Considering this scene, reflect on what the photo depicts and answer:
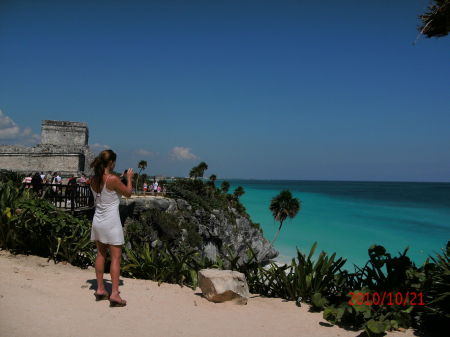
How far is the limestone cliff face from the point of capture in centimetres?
2011

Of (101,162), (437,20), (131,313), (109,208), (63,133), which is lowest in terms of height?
(131,313)

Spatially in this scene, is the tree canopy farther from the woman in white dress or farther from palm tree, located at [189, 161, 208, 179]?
palm tree, located at [189, 161, 208, 179]

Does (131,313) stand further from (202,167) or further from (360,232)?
(360,232)

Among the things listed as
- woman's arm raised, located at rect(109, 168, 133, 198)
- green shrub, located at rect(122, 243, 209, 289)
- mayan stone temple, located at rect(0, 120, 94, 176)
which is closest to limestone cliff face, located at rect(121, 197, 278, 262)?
mayan stone temple, located at rect(0, 120, 94, 176)

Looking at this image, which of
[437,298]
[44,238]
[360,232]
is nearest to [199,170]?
[360,232]

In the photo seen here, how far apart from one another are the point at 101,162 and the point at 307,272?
303 cm

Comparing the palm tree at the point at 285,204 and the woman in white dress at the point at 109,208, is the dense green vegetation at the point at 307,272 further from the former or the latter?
the palm tree at the point at 285,204

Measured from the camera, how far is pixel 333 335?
340 centimetres

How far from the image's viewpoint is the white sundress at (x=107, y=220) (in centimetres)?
355

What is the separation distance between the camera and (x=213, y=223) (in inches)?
953

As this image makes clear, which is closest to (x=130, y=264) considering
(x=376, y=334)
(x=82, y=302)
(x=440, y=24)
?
(x=82, y=302)

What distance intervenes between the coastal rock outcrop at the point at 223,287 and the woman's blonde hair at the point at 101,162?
1.86 metres

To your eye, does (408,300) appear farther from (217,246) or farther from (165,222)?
(217,246)

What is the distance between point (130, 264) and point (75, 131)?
34.0 m
